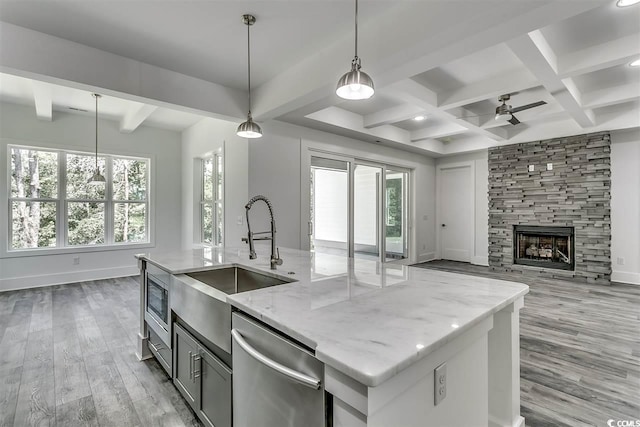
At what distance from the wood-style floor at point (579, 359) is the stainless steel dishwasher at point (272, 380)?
1.63m

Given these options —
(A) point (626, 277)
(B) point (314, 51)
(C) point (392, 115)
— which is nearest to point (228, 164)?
(B) point (314, 51)

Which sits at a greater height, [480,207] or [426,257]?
[480,207]

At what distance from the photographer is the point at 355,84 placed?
1706mm

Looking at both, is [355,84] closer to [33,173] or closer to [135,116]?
[135,116]

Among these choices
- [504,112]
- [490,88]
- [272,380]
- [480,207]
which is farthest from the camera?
[480,207]

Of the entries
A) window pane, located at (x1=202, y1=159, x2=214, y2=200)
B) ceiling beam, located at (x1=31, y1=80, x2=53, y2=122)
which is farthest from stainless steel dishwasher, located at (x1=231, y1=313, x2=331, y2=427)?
window pane, located at (x1=202, y1=159, x2=214, y2=200)

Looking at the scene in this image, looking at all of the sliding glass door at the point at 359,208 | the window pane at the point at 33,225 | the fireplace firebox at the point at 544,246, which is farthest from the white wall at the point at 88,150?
the fireplace firebox at the point at 544,246

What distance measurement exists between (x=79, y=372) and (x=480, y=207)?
7.12 m

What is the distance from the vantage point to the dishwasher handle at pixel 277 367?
0.91 metres

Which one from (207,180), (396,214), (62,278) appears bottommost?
(62,278)

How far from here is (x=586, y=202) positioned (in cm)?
527

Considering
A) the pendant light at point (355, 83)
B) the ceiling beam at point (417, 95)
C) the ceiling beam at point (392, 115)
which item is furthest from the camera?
the ceiling beam at point (392, 115)

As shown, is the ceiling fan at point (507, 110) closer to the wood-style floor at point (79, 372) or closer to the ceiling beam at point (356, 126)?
the ceiling beam at point (356, 126)

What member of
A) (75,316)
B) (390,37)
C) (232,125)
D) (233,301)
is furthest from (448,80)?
(75,316)
